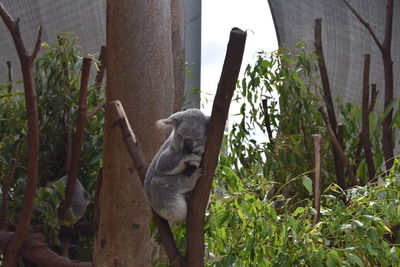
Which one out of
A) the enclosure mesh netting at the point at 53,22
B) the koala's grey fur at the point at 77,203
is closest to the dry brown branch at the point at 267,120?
the koala's grey fur at the point at 77,203

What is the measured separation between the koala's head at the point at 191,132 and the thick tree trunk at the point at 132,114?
88cm

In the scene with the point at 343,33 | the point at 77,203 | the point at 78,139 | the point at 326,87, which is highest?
the point at 343,33

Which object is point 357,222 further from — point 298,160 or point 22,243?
point 22,243

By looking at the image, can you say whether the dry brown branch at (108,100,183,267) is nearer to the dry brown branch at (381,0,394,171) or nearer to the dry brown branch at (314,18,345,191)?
the dry brown branch at (314,18,345,191)

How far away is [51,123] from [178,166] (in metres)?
1.48

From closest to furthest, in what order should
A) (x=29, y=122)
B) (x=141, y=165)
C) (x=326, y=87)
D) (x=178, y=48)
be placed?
(x=141, y=165) → (x=29, y=122) → (x=326, y=87) → (x=178, y=48)

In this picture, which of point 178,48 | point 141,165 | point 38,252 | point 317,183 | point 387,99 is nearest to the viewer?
point 141,165

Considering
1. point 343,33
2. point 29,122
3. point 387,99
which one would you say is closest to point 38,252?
point 29,122

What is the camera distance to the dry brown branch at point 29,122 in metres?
2.45

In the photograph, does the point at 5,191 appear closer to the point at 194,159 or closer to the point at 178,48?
the point at 178,48

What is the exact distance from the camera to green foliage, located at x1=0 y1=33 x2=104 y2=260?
3141mm

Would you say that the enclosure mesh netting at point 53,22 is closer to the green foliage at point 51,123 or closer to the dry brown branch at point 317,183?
the green foliage at point 51,123

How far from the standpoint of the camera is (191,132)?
1841 millimetres

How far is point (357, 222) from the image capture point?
76.9 inches
